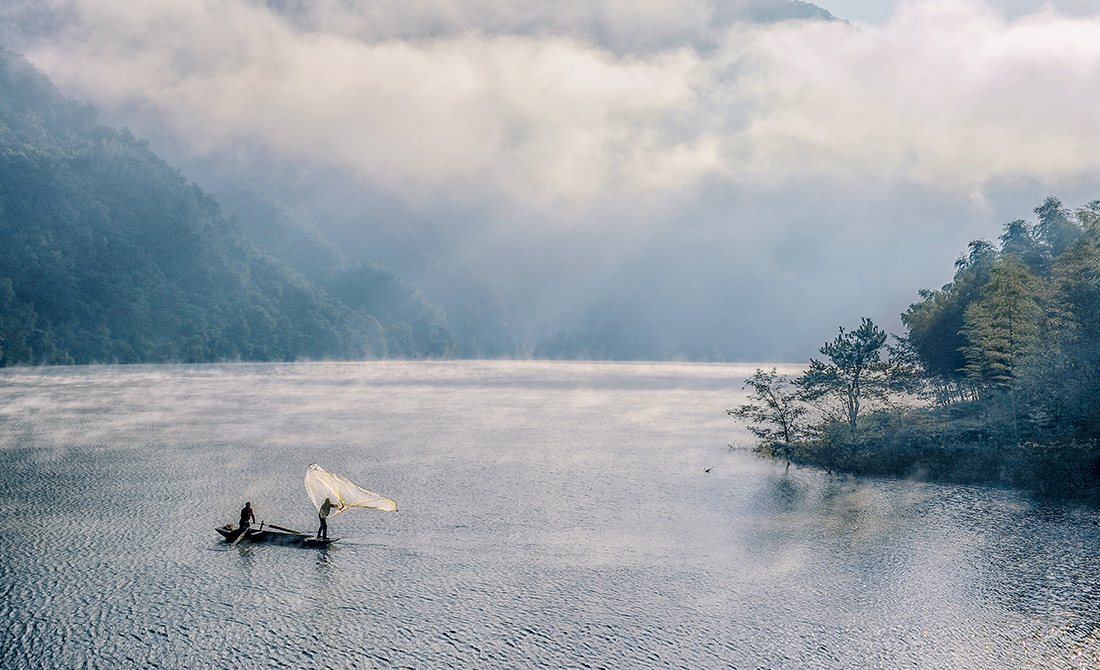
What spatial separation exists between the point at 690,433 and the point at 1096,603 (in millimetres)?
86937

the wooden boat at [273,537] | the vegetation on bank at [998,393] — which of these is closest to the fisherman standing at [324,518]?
the wooden boat at [273,537]

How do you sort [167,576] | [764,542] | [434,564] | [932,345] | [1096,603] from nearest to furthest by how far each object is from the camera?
1. [1096,603]
2. [167,576]
3. [434,564]
4. [764,542]
5. [932,345]

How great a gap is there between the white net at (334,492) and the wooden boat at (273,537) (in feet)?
11.9

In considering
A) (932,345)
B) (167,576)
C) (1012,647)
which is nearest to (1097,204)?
(932,345)

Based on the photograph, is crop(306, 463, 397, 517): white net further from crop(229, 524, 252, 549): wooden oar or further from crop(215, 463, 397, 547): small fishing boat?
crop(229, 524, 252, 549): wooden oar

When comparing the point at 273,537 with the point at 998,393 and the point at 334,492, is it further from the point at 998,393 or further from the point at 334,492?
the point at 998,393

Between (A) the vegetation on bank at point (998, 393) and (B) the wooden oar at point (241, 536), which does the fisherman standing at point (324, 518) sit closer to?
(B) the wooden oar at point (241, 536)

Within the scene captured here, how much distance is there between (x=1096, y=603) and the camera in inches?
1516

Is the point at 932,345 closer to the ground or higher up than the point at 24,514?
higher up

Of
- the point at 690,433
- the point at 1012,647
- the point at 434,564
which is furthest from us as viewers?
the point at 690,433

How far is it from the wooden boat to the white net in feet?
11.9

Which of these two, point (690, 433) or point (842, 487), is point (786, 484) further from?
point (690, 433)

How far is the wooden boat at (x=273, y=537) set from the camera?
161 feet

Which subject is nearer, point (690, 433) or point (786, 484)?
point (786, 484)
